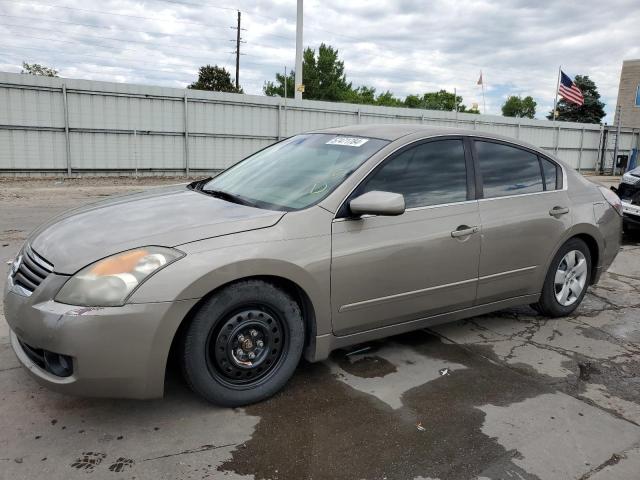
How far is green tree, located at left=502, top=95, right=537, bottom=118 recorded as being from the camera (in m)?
96.1

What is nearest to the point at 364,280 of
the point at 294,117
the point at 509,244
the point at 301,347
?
the point at 301,347

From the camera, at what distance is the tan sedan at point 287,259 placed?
2.54m

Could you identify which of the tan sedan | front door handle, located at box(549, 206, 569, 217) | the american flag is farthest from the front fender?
the american flag

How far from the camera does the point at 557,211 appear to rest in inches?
167

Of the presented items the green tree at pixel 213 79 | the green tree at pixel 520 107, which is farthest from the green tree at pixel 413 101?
the green tree at pixel 213 79

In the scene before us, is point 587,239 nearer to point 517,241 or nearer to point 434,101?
point 517,241

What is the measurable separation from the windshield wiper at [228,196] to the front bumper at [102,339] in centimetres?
88

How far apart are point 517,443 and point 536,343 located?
5.09ft

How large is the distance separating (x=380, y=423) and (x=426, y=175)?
5.44 ft

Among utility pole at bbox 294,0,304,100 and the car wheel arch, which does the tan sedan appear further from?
utility pole at bbox 294,0,304,100

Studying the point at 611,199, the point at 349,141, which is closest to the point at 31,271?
the point at 349,141

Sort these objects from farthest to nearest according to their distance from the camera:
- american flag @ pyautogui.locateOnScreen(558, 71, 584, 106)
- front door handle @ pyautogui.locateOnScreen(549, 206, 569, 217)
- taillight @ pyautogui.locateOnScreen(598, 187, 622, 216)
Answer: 1. american flag @ pyautogui.locateOnScreen(558, 71, 584, 106)
2. taillight @ pyautogui.locateOnScreen(598, 187, 622, 216)
3. front door handle @ pyautogui.locateOnScreen(549, 206, 569, 217)

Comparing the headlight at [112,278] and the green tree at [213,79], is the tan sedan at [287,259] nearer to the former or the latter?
the headlight at [112,278]

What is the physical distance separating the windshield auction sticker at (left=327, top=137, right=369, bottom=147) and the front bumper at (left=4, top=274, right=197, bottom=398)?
1636 mm
